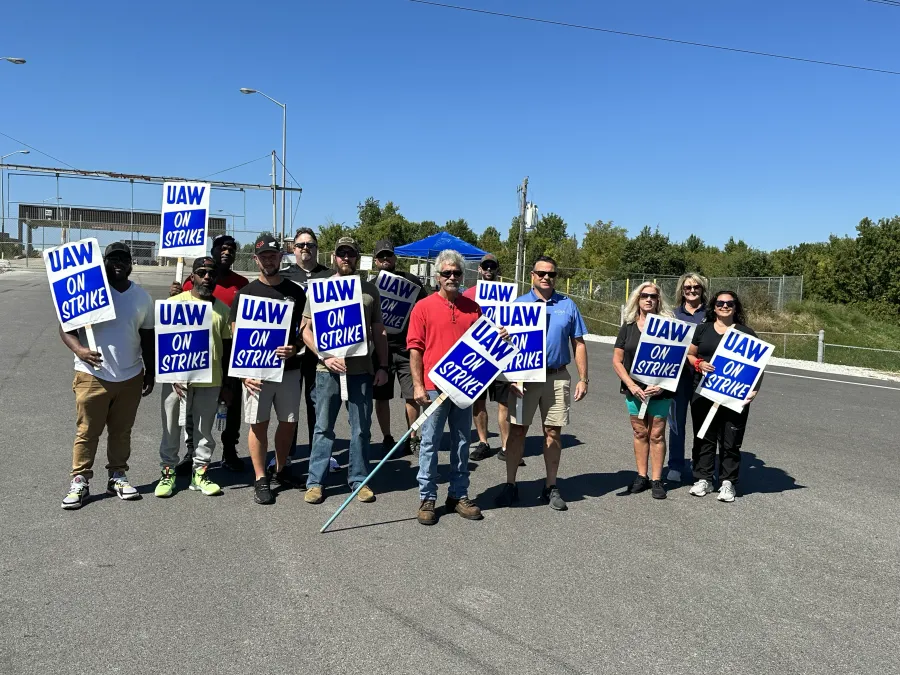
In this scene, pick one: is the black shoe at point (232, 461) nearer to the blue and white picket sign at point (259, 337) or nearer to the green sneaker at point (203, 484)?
the green sneaker at point (203, 484)

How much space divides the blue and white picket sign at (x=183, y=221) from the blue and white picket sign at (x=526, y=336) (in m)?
3.06

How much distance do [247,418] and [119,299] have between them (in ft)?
4.39

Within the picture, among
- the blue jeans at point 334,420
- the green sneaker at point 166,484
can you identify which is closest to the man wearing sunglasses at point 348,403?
the blue jeans at point 334,420

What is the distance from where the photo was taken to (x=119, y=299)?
18.2 ft

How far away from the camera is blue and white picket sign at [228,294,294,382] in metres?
5.66

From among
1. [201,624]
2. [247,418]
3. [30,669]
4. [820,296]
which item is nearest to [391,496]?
[247,418]

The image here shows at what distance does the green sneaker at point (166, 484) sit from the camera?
5703mm

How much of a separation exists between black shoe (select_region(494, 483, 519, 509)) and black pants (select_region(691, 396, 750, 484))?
5.87 ft

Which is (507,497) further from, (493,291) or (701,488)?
(493,291)

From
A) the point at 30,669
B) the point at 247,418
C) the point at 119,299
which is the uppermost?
the point at 119,299

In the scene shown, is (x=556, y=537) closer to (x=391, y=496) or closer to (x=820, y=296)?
(x=391, y=496)

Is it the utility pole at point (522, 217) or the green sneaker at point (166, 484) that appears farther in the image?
the utility pole at point (522, 217)

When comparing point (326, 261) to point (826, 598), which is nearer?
point (826, 598)

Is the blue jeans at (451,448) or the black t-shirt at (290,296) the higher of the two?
the black t-shirt at (290,296)
